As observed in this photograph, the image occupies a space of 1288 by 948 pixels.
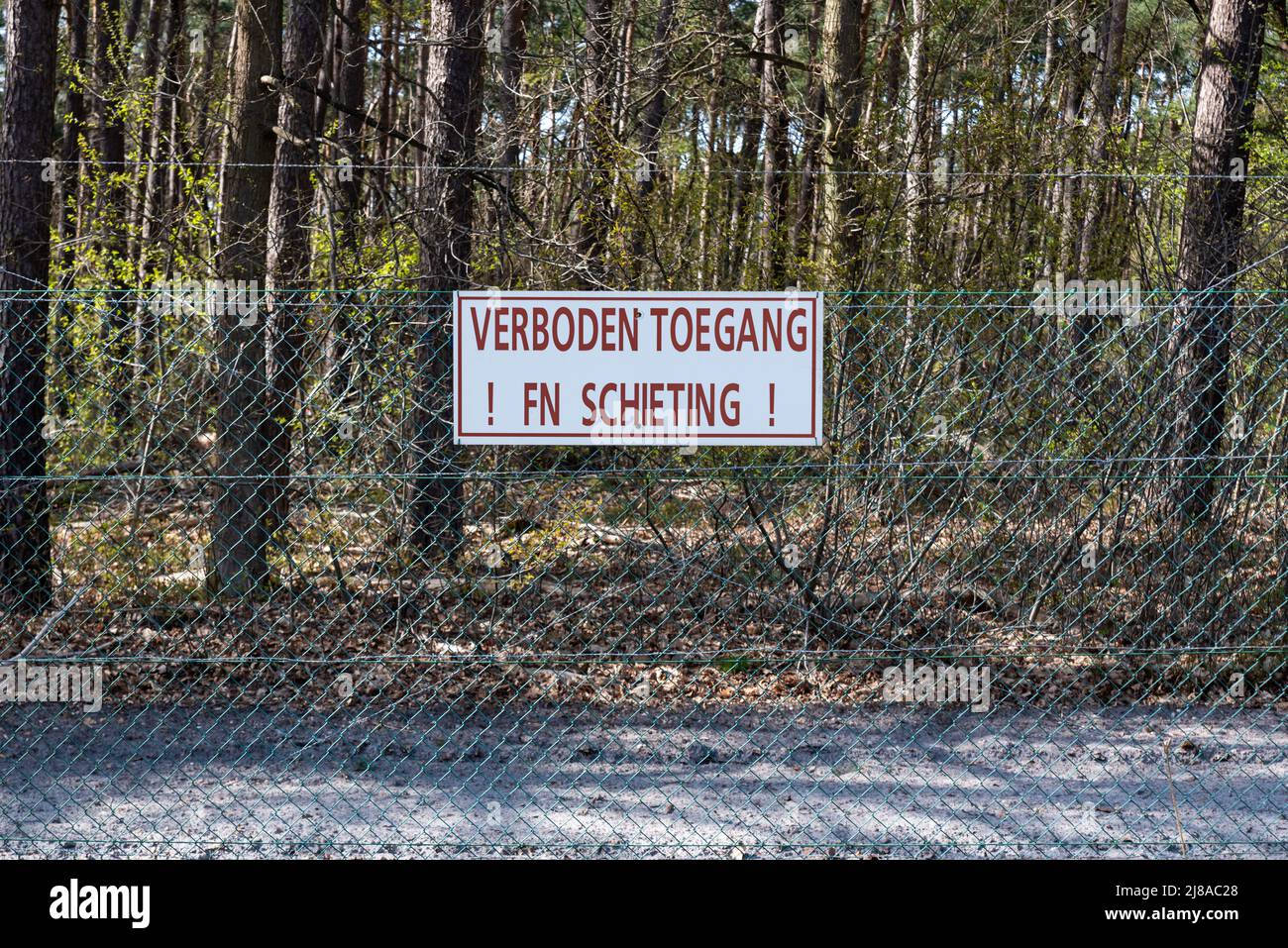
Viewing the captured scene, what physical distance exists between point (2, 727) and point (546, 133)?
4119mm

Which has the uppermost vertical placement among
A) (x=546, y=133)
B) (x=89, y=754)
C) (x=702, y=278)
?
(x=546, y=133)

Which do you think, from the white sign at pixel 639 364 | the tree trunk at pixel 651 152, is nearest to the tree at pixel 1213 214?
the tree trunk at pixel 651 152

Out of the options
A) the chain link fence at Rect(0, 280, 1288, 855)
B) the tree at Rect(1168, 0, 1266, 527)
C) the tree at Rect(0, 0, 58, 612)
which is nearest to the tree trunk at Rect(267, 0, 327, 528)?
the chain link fence at Rect(0, 280, 1288, 855)

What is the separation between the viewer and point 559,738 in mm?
5746

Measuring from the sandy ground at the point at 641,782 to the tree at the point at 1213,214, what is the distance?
136cm

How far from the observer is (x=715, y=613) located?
267 inches

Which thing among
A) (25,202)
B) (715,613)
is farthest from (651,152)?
(25,202)

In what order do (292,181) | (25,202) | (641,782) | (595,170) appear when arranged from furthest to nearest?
(292,181), (25,202), (595,170), (641,782)

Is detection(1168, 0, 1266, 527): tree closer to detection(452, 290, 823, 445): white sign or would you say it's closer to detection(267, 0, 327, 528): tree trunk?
detection(452, 290, 823, 445): white sign

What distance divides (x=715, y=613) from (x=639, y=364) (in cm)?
328

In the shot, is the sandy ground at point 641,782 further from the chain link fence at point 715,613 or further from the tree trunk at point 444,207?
the tree trunk at point 444,207

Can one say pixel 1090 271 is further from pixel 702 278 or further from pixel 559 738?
pixel 559 738

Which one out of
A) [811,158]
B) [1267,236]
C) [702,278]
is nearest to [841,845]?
[702,278]

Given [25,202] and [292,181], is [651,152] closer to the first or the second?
[292,181]
